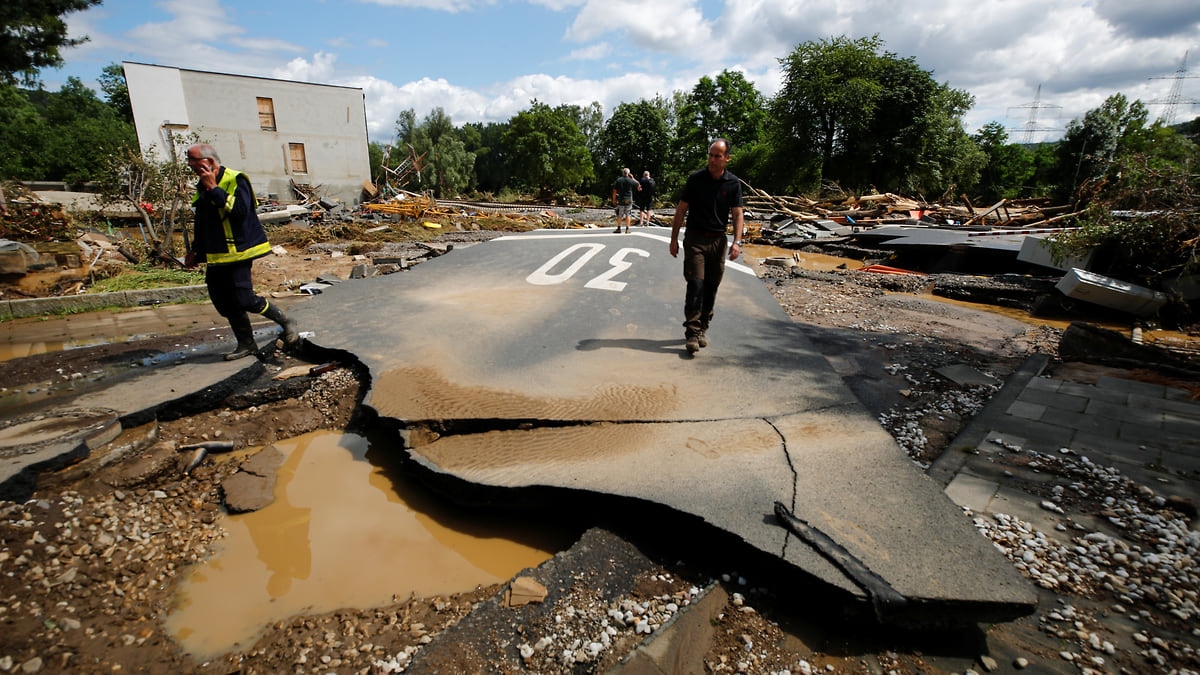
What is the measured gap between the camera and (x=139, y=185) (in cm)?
930

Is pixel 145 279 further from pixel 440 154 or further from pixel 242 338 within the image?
pixel 440 154

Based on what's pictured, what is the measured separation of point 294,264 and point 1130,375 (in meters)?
13.1

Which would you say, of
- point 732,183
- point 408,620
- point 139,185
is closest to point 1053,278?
point 732,183

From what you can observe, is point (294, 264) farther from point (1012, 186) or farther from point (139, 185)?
point (1012, 186)

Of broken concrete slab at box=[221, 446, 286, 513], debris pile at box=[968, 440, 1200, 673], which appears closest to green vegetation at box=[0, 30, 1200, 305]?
debris pile at box=[968, 440, 1200, 673]

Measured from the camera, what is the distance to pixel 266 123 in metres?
24.0

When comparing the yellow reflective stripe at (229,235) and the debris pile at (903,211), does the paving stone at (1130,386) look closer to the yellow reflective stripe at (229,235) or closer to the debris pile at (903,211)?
the yellow reflective stripe at (229,235)

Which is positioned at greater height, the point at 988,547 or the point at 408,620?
the point at 988,547

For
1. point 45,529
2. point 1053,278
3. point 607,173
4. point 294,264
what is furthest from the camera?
point 607,173

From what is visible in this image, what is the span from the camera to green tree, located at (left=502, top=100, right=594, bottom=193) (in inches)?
1813

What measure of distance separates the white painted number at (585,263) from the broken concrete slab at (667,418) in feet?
0.66

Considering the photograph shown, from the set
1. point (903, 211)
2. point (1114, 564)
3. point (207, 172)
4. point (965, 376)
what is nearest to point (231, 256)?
point (207, 172)

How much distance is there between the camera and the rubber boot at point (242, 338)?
13.3 ft

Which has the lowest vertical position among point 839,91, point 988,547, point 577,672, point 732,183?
point 577,672
